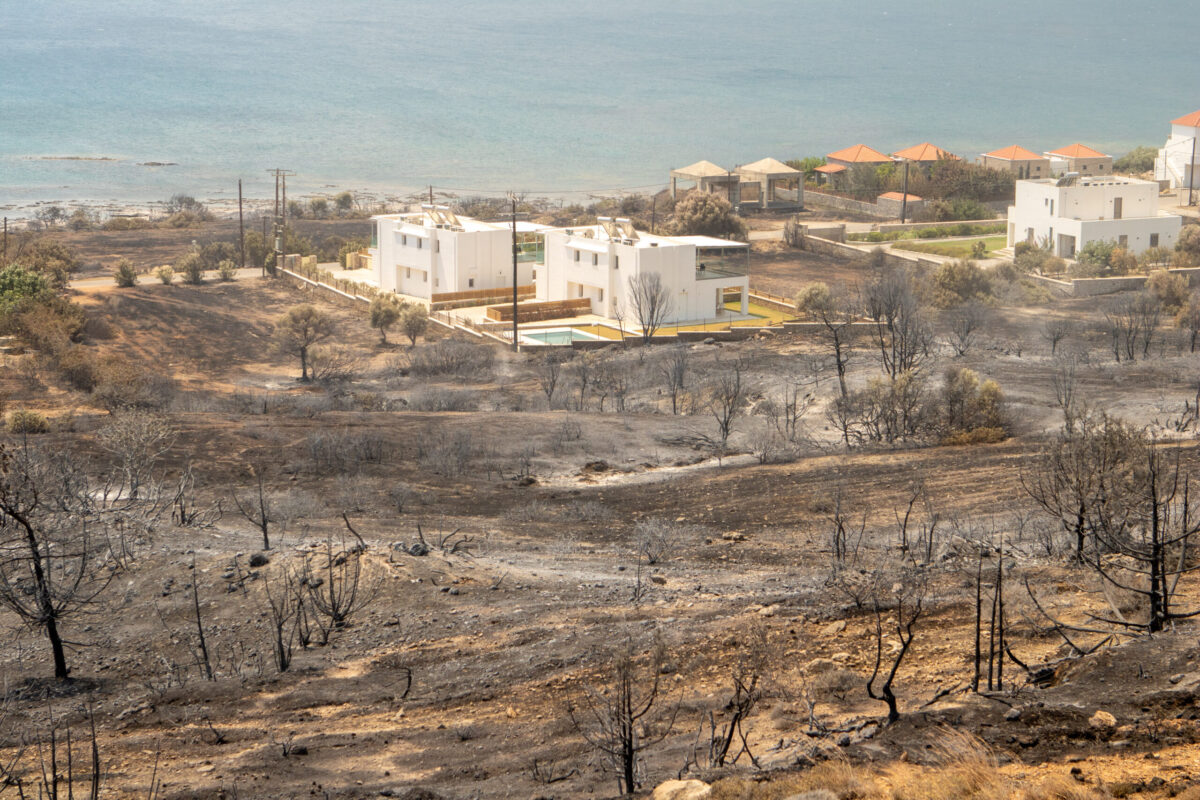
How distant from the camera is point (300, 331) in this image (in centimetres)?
3475

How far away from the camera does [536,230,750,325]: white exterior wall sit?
37531 millimetres

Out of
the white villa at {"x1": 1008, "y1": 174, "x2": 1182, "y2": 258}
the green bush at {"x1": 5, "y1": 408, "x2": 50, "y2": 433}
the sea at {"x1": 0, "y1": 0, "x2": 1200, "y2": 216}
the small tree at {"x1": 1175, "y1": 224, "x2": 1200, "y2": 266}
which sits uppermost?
the sea at {"x1": 0, "y1": 0, "x2": 1200, "y2": 216}

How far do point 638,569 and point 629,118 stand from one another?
14738 cm

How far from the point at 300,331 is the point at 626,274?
10218 millimetres

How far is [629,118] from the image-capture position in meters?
156

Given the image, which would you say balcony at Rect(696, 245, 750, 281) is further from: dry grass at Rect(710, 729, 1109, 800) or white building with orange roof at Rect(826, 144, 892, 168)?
dry grass at Rect(710, 729, 1109, 800)

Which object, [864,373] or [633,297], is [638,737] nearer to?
[864,373]

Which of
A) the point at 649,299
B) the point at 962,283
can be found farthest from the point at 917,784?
the point at 962,283

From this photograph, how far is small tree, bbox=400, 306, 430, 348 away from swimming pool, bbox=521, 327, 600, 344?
3311mm

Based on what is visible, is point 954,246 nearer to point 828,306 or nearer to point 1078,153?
point 828,306

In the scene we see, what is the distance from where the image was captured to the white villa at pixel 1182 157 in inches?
2238

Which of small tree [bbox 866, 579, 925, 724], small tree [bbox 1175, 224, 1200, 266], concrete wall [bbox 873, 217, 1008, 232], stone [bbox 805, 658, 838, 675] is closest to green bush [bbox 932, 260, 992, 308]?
small tree [bbox 1175, 224, 1200, 266]

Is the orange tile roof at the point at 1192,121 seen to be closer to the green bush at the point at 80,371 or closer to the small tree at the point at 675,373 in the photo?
the small tree at the point at 675,373

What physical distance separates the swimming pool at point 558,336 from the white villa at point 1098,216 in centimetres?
1825
